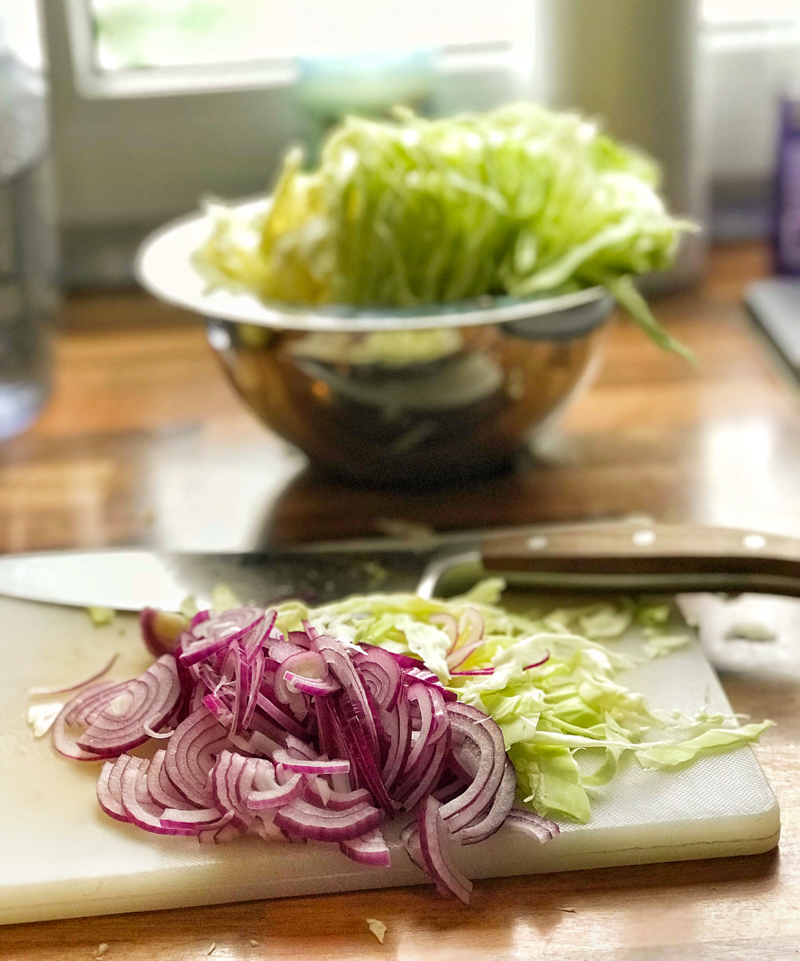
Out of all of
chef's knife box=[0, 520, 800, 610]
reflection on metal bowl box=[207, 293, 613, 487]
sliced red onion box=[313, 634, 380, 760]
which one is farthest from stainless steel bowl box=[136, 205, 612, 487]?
sliced red onion box=[313, 634, 380, 760]

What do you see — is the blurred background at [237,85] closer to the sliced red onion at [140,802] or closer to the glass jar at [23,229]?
the glass jar at [23,229]

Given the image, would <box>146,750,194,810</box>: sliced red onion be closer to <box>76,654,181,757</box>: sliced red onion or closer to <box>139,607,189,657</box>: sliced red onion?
<box>76,654,181,757</box>: sliced red onion

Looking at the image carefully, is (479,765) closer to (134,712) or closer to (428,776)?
(428,776)

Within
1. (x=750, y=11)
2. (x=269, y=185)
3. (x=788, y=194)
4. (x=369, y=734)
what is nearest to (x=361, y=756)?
(x=369, y=734)

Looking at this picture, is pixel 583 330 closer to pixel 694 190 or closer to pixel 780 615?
pixel 780 615

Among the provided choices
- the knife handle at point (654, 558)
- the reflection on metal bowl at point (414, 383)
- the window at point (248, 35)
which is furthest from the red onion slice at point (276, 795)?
the window at point (248, 35)

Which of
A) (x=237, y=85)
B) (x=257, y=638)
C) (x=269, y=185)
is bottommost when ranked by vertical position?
(x=257, y=638)

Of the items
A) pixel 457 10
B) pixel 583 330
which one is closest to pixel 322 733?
pixel 583 330
